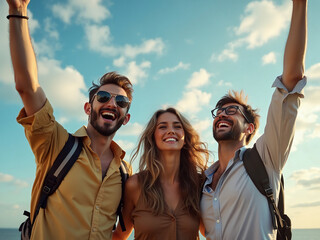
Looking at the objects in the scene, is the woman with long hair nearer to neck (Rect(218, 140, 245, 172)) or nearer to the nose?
neck (Rect(218, 140, 245, 172))

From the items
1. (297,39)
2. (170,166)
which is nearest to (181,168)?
(170,166)

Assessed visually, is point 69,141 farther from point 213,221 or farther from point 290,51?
point 290,51

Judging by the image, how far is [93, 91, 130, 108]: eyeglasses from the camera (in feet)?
19.5

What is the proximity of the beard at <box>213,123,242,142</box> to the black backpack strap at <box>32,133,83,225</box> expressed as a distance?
3100 millimetres

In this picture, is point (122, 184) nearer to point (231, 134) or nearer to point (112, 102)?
point (112, 102)

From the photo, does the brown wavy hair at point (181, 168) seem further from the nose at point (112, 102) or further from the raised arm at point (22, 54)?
the raised arm at point (22, 54)

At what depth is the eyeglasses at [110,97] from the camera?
5.95 m

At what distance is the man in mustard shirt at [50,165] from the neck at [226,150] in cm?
239

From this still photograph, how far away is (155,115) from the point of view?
6.99 meters

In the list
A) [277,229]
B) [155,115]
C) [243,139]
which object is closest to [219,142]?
[243,139]

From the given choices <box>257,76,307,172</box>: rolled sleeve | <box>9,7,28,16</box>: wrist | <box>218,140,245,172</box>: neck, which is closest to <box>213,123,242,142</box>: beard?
<box>218,140,245,172</box>: neck

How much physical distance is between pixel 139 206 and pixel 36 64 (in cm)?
346

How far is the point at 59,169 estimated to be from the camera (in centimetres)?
445

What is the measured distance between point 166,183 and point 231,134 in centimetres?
193
